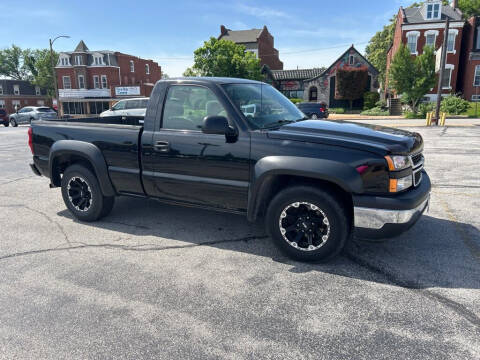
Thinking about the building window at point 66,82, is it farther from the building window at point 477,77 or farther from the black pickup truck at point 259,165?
the black pickup truck at point 259,165

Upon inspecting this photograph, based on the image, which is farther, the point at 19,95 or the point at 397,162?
the point at 19,95

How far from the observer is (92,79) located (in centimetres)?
5066

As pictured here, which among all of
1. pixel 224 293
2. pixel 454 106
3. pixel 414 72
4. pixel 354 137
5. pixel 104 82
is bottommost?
pixel 224 293

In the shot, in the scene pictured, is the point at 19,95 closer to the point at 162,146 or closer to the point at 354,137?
the point at 162,146

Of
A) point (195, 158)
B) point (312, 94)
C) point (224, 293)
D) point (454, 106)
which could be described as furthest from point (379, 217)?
point (312, 94)

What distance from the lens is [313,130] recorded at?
3785mm

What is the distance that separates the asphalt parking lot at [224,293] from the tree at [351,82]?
3709 centimetres

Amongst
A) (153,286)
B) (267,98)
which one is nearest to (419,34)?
(267,98)

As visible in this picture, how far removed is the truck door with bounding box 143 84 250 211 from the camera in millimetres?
3898

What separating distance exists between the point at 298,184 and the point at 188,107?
164 centimetres

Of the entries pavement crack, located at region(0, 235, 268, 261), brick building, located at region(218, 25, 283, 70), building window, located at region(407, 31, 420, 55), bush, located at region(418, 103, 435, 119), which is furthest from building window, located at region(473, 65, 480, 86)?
pavement crack, located at region(0, 235, 268, 261)

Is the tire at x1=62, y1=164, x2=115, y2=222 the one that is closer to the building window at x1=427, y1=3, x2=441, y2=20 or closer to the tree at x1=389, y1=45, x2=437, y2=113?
the tree at x1=389, y1=45, x2=437, y2=113

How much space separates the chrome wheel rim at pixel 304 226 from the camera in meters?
3.60

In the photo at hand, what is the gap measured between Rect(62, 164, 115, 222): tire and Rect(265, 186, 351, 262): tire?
2.56m
